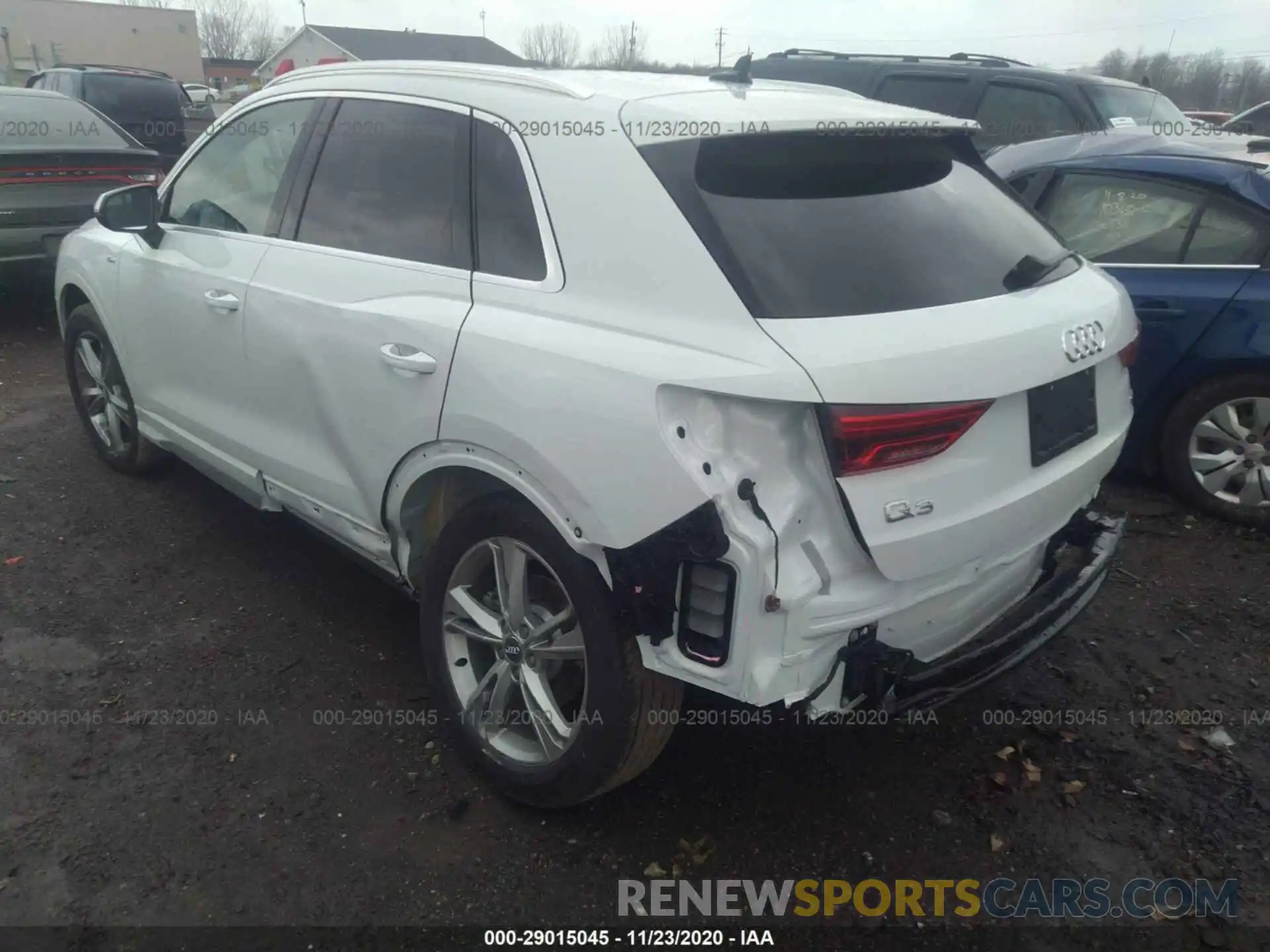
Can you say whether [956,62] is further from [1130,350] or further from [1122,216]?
[1130,350]

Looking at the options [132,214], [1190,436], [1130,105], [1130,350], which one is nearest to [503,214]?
[1130,350]

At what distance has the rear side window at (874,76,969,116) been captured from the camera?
8344mm

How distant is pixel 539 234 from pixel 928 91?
7.09 metres

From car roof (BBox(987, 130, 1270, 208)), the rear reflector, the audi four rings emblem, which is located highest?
car roof (BBox(987, 130, 1270, 208))

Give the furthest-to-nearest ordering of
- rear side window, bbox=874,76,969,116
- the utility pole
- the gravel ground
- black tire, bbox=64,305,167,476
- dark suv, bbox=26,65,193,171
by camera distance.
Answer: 1. the utility pole
2. dark suv, bbox=26,65,193,171
3. rear side window, bbox=874,76,969,116
4. black tire, bbox=64,305,167,476
5. the gravel ground

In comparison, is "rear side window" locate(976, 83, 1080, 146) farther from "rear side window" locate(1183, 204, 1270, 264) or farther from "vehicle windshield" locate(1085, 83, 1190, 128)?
"rear side window" locate(1183, 204, 1270, 264)

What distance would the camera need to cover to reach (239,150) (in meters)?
3.74

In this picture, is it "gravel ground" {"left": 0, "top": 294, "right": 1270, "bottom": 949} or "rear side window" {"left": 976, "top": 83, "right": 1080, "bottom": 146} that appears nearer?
"gravel ground" {"left": 0, "top": 294, "right": 1270, "bottom": 949}

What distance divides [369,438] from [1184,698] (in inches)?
109

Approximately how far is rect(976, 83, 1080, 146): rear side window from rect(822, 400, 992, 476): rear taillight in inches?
272

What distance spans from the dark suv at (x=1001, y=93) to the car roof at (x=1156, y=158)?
2286mm

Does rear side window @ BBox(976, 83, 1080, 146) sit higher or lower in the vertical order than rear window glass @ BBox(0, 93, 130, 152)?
higher

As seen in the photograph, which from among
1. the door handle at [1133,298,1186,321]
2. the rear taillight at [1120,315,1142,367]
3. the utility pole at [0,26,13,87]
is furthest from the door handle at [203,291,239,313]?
the utility pole at [0,26,13,87]

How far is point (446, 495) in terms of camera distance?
2836 millimetres
